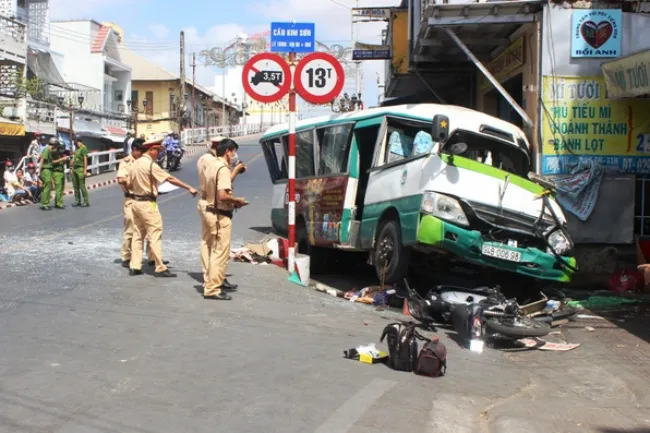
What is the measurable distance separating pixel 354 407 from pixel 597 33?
890cm

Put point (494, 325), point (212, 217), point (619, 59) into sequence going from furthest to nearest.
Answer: point (619, 59), point (212, 217), point (494, 325)

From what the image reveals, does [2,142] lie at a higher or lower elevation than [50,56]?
lower

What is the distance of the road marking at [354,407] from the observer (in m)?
4.61

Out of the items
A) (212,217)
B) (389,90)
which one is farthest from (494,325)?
(389,90)

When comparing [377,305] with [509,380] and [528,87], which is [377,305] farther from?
[528,87]

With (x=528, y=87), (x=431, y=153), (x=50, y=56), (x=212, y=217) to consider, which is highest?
(x=50, y=56)

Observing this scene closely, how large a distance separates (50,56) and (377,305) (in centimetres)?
3592

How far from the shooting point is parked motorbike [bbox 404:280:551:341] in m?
7.27

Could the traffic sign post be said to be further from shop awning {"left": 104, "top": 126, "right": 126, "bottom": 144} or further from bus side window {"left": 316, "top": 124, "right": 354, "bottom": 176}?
shop awning {"left": 104, "top": 126, "right": 126, "bottom": 144}

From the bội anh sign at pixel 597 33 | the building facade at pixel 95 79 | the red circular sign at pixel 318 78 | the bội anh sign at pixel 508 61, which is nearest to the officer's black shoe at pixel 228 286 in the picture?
the red circular sign at pixel 318 78

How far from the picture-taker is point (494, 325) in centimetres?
733

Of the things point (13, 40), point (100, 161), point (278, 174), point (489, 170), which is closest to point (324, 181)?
point (278, 174)

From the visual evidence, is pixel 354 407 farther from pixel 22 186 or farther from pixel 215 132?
pixel 215 132

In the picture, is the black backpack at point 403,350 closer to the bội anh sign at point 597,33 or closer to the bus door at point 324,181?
the bus door at point 324,181
